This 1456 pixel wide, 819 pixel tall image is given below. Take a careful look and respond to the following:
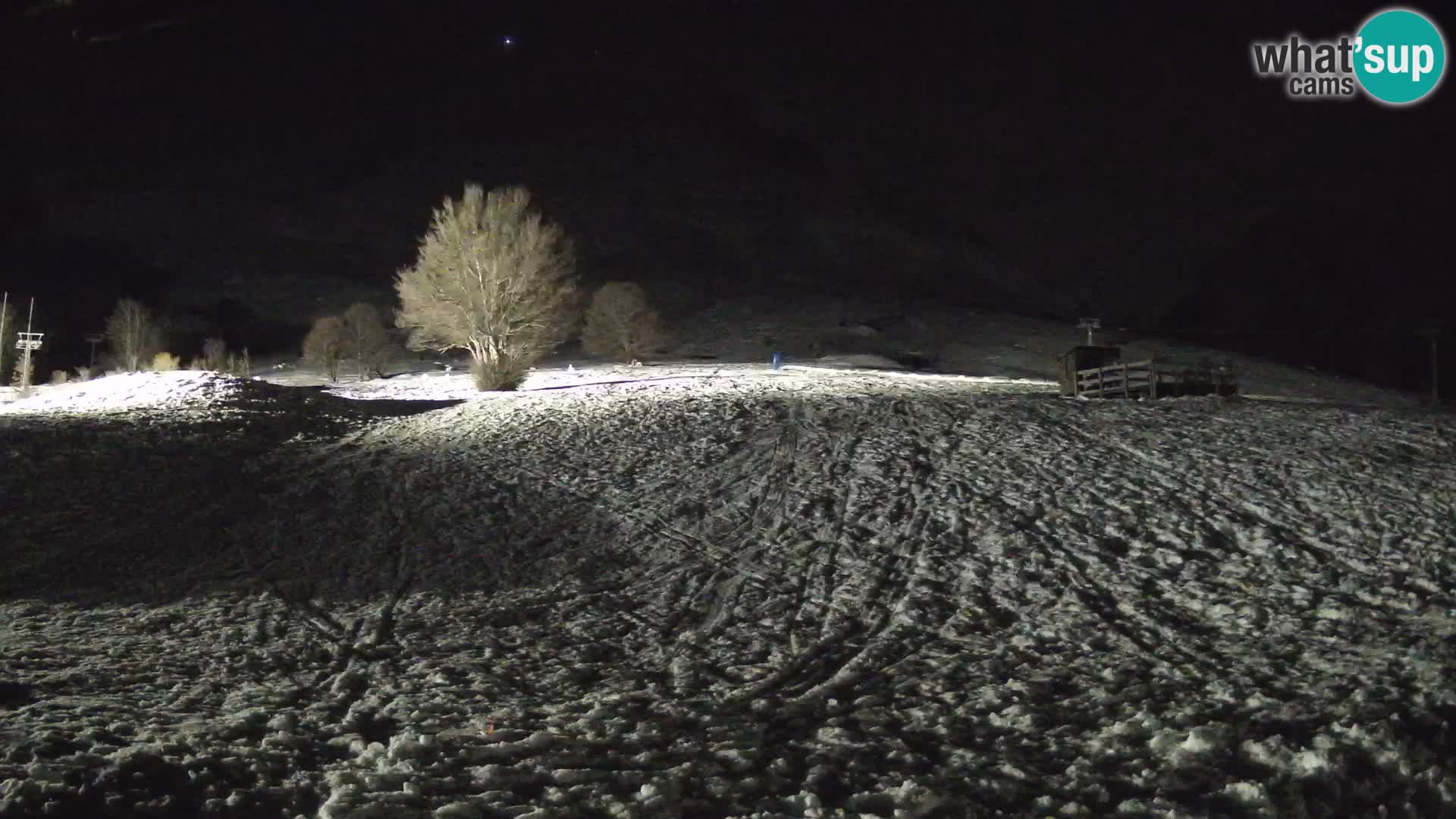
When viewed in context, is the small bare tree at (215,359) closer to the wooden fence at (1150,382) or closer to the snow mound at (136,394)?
the snow mound at (136,394)

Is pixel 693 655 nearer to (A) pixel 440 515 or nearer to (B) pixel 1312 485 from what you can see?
(A) pixel 440 515

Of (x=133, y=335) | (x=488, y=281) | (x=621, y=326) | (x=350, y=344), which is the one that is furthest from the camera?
(x=133, y=335)

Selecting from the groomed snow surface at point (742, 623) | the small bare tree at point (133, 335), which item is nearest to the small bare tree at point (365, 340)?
the small bare tree at point (133, 335)

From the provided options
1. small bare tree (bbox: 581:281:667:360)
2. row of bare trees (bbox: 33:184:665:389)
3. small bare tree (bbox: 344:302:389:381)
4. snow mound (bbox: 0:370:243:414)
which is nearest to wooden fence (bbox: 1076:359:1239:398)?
row of bare trees (bbox: 33:184:665:389)

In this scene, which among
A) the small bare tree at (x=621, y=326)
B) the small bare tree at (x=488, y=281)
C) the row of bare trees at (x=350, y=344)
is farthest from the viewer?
the row of bare trees at (x=350, y=344)

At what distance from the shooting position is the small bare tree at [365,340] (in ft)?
267

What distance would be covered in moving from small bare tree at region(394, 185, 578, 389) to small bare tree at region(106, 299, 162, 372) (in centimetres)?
6831

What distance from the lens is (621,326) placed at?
247 ft

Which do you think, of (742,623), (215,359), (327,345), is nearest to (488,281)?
(742,623)

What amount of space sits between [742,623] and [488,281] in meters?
31.9

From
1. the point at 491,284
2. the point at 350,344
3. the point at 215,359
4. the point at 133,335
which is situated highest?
the point at 133,335

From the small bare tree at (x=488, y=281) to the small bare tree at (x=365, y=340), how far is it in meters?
43.4

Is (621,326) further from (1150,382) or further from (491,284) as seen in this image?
(1150,382)

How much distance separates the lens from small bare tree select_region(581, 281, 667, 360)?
246ft
